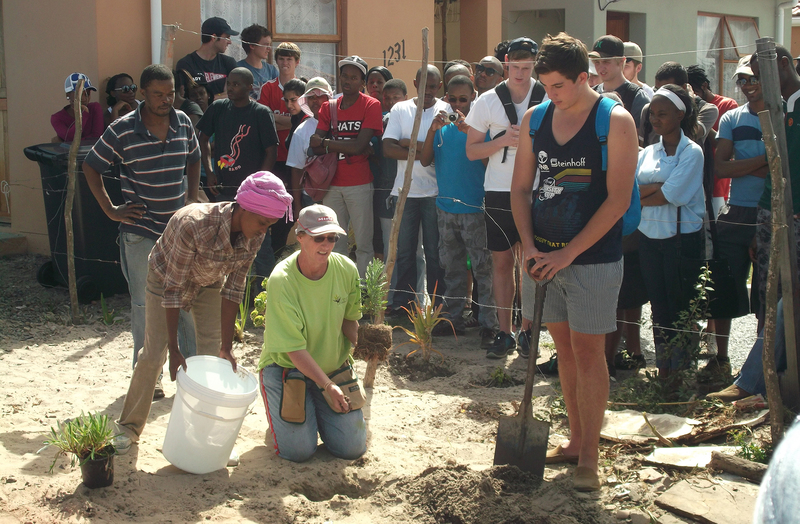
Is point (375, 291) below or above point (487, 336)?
above

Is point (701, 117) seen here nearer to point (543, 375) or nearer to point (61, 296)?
point (543, 375)

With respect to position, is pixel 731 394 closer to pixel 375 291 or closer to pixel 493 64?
pixel 375 291

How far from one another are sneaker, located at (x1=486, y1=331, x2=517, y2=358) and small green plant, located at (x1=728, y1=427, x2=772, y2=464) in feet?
6.62

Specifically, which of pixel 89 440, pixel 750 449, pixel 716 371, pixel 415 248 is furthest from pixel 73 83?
pixel 750 449

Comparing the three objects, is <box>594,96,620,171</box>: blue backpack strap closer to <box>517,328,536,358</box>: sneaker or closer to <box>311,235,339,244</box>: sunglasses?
<box>311,235,339,244</box>: sunglasses

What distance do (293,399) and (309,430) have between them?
210 mm

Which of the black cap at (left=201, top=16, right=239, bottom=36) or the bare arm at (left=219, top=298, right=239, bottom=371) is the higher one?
the black cap at (left=201, top=16, right=239, bottom=36)

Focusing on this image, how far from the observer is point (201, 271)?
416 cm

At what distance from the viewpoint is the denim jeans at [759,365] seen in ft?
14.2

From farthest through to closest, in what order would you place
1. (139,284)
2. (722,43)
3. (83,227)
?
(722,43) → (83,227) → (139,284)

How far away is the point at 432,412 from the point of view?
488 centimetres

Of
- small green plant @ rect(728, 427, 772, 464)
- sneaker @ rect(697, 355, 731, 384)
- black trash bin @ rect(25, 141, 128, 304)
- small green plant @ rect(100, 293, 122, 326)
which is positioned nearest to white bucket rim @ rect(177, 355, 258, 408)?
small green plant @ rect(728, 427, 772, 464)

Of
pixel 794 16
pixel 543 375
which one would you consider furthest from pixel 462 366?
pixel 794 16

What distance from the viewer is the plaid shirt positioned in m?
3.99
